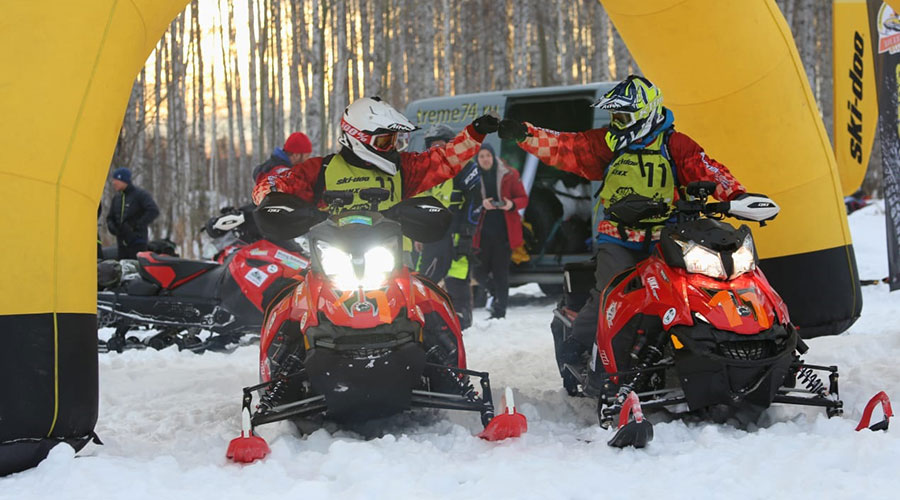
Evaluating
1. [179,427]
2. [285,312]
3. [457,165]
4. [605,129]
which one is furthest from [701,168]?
[179,427]

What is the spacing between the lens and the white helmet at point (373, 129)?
4828 mm

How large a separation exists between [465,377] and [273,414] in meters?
0.90

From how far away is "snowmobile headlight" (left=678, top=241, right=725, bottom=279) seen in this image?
4.12 meters

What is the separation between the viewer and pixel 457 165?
16.8 ft

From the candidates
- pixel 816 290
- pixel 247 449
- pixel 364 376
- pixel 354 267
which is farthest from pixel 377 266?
pixel 816 290

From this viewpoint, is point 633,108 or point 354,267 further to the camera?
point 633,108

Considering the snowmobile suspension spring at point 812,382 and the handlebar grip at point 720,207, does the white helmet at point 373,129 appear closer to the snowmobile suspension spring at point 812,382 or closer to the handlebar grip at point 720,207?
the handlebar grip at point 720,207

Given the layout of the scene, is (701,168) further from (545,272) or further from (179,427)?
(545,272)

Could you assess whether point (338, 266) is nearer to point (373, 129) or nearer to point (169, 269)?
point (373, 129)

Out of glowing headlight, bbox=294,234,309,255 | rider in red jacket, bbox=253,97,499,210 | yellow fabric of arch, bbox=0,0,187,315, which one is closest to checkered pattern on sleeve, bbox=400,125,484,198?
rider in red jacket, bbox=253,97,499,210

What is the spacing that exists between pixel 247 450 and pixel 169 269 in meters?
4.63

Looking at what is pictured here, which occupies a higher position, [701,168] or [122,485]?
[701,168]

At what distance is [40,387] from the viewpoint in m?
3.73

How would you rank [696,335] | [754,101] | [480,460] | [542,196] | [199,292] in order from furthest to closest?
1. [542,196]
2. [199,292]
3. [754,101]
4. [696,335]
5. [480,460]
